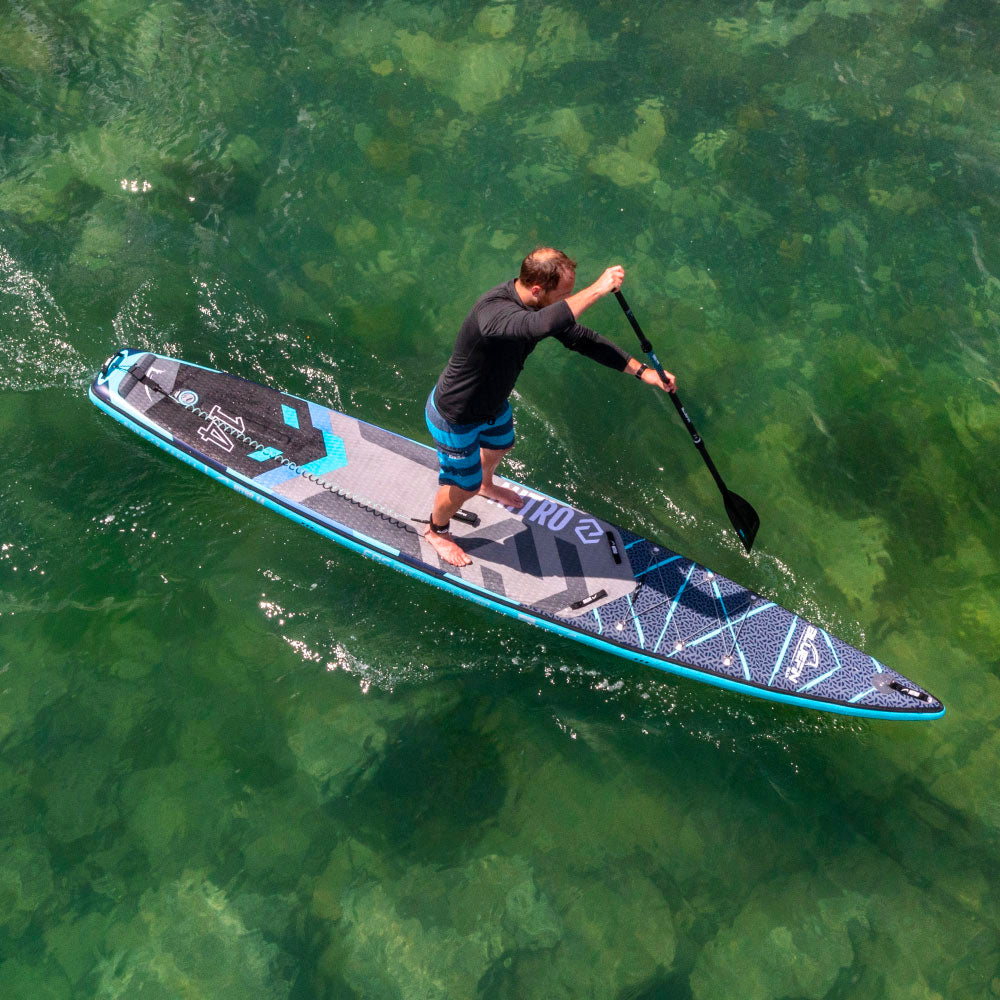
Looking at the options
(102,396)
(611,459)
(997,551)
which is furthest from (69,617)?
(997,551)

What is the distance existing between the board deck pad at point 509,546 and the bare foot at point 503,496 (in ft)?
0.22

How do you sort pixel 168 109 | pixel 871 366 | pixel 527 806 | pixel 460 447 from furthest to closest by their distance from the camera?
1. pixel 168 109
2. pixel 871 366
3. pixel 527 806
4. pixel 460 447

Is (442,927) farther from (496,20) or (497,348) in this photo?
(496,20)

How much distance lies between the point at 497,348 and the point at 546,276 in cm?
54

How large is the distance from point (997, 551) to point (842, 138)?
4.67 metres

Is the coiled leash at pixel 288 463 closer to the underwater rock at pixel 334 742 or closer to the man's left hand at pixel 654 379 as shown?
the underwater rock at pixel 334 742

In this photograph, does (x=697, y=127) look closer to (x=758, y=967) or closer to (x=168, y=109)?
(x=168, y=109)

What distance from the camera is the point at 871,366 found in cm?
796

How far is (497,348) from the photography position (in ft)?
16.2

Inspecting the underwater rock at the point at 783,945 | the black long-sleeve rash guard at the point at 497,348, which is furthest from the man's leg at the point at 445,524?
the underwater rock at the point at 783,945

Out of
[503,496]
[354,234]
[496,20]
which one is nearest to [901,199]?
[496,20]

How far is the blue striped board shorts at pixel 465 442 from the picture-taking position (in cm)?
556

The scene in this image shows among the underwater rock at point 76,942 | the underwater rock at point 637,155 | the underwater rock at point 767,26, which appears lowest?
the underwater rock at point 76,942

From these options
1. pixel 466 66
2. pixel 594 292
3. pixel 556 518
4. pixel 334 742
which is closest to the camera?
pixel 594 292
